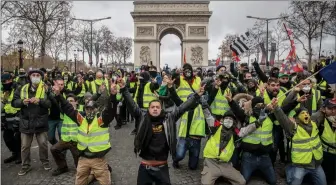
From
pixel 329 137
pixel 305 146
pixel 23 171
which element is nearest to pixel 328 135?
pixel 329 137

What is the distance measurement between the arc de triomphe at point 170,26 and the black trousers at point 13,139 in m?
33.7

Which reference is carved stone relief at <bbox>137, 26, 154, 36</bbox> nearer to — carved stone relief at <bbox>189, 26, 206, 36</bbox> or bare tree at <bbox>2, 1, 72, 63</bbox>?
carved stone relief at <bbox>189, 26, 206, 36</bbox>

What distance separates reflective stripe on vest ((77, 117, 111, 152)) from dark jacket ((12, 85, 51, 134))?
1.50 m

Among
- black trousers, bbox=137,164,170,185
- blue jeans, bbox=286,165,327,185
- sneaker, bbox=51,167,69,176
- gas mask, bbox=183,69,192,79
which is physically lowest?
sneaker, bbox=51,167,69,176

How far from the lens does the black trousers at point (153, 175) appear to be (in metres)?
4.62

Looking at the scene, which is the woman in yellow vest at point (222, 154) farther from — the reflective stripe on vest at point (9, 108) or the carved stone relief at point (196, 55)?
the carved stone relief at point (196, 55)

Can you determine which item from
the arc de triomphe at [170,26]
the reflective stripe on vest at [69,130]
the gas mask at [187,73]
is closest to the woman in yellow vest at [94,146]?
the reflective stripe on vest at [69,130]

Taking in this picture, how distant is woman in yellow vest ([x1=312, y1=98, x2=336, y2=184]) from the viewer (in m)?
5.57

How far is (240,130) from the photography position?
19.3ft

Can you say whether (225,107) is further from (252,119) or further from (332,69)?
(332,69)

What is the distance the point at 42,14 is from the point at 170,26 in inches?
737

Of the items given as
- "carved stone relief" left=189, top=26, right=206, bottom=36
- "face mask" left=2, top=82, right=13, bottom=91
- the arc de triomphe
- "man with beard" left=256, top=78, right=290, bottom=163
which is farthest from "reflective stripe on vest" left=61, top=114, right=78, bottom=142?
"carved stone relief" left=189, top=26, right=206, bottom=36

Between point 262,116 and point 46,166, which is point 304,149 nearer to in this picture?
point 262,116

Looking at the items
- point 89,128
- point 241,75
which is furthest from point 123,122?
point 89,128
